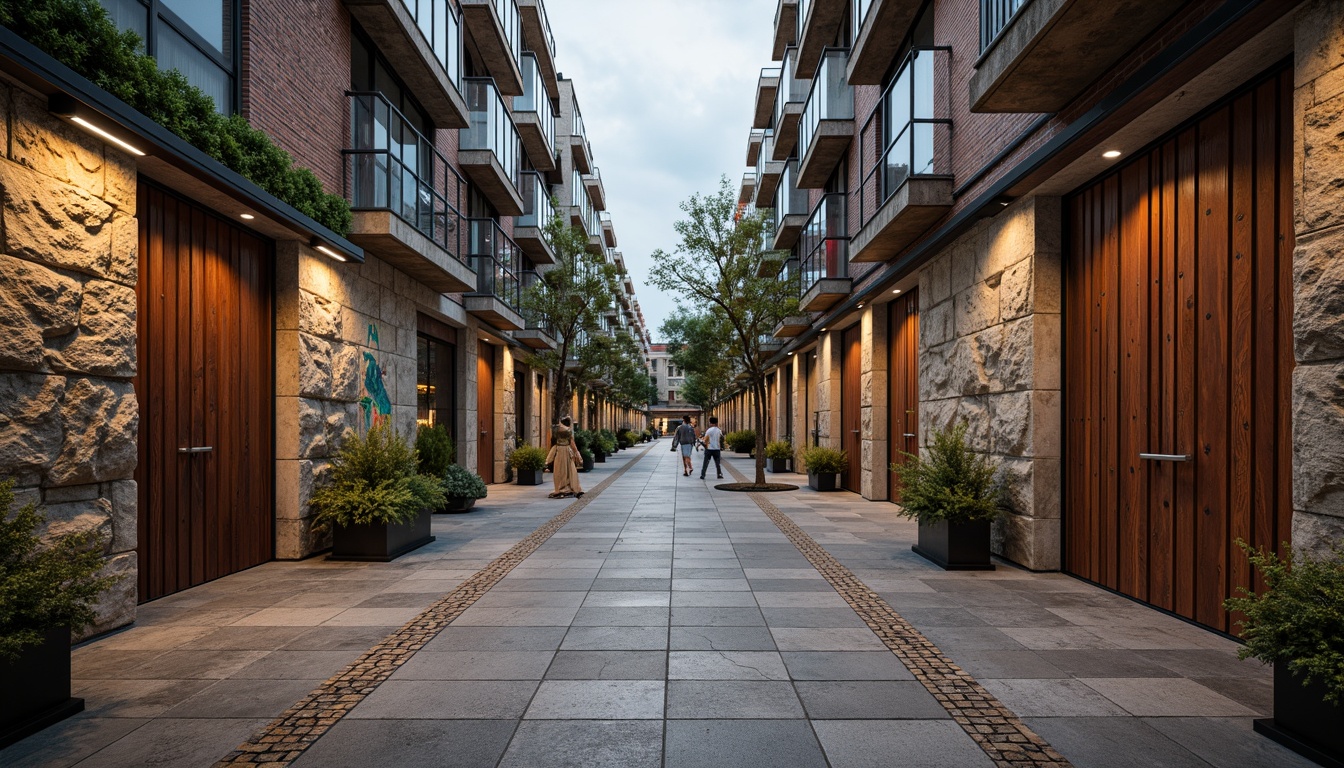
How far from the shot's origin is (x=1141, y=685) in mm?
4273

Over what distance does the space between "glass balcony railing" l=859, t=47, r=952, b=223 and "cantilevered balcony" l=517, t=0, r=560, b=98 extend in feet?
46.3

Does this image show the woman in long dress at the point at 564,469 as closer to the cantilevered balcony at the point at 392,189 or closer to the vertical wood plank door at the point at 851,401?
the cantilevered balcony at the point at 392,189

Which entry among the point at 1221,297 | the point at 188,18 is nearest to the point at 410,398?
the point at 188,18

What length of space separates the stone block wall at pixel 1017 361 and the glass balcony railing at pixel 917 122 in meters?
1.67

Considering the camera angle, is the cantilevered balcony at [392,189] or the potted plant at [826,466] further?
the potted plant at [826,466]

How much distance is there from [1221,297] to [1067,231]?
7.91 feet

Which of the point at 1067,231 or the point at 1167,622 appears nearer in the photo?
the point at 1167,622

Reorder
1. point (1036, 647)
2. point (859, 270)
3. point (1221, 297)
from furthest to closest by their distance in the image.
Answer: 1. point (859, 270)
2. point (1221, 297)
3. point (1036, 647)

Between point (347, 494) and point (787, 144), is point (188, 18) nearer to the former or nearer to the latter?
point (347, 494)

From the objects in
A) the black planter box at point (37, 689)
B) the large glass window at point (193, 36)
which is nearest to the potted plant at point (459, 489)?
the large glass window at point (193, 36)

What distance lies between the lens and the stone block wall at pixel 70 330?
181 inches

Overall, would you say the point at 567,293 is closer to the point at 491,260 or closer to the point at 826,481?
the point at 491,260

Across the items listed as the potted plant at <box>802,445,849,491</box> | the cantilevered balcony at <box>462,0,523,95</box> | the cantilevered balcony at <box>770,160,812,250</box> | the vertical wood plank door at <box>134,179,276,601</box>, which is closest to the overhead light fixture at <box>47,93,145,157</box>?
the vertical wood plank door at <box>134,179,276,601</box>

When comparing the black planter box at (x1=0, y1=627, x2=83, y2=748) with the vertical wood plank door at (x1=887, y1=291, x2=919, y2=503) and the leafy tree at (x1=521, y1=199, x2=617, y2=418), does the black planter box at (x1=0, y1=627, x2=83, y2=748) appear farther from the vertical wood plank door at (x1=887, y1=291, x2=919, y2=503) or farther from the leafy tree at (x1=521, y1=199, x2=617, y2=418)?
the leafy tree at (x1=521, y1=199, x2=617, y2=418)
